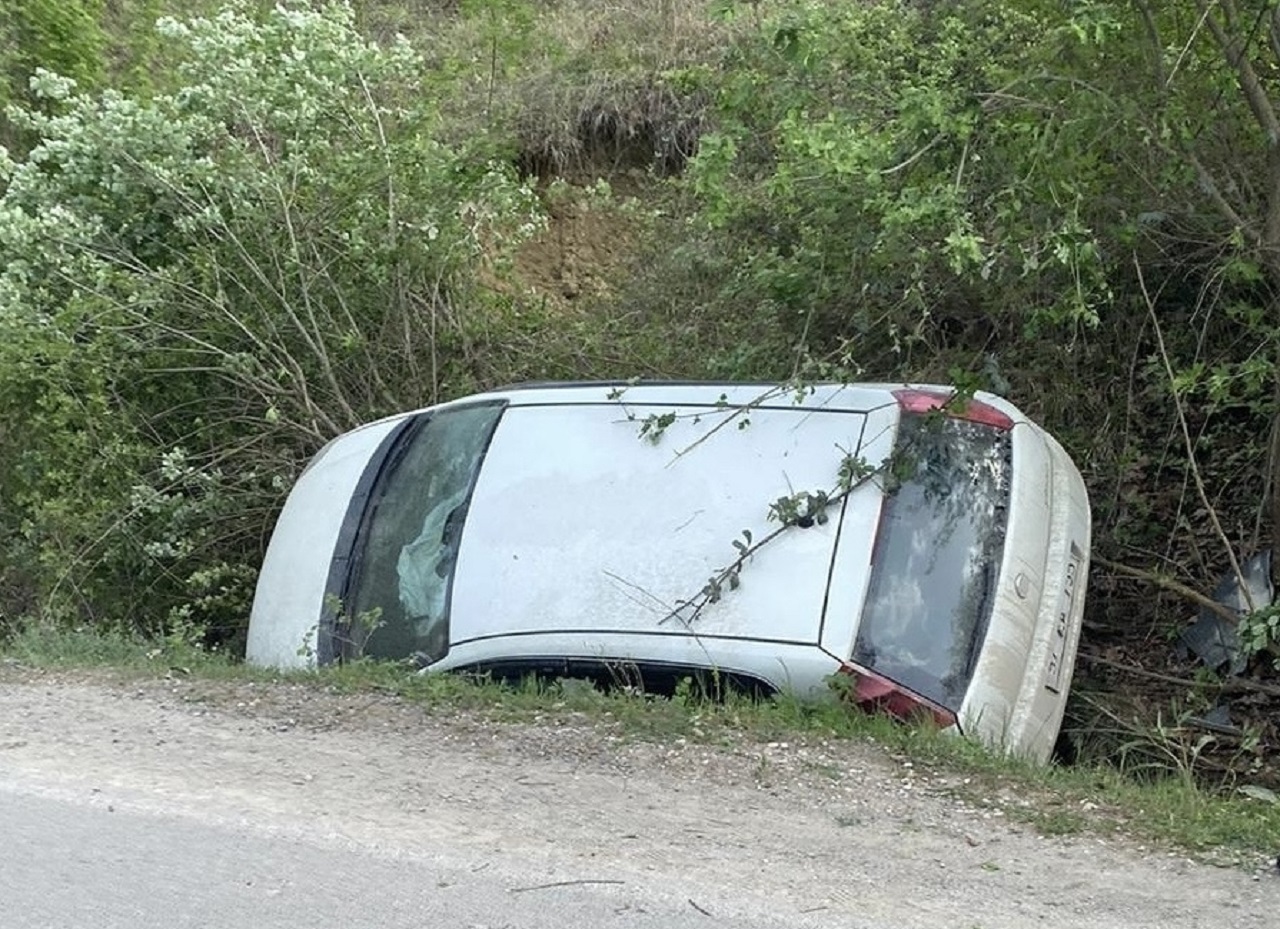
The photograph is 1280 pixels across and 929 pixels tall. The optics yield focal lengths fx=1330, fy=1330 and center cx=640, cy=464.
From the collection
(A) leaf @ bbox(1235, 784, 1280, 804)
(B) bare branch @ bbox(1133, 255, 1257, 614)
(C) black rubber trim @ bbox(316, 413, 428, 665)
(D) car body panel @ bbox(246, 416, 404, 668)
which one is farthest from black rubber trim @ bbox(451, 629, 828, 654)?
(B) bare branch @ bbox(1133, 255, 1257, 614)

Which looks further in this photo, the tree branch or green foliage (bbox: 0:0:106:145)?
green foliage (bbox: 0:0:106:145)

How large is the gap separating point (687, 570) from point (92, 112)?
19.1 feet

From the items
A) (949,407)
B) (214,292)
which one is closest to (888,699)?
(949,407)

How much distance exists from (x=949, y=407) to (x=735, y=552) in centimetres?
105

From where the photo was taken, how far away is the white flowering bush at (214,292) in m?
8.08

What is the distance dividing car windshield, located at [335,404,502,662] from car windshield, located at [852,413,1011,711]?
177cm

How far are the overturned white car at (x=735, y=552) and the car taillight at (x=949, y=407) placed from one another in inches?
0.5

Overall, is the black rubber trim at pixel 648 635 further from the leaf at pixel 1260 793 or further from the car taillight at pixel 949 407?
the leaf at pixel 1260 793

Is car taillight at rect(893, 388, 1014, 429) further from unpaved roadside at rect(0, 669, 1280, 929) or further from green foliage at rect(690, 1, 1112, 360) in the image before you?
unpaved roadside at rect(0, 669, 1280, 929)

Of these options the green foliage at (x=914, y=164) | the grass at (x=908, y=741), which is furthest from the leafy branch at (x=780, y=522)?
the green foliage at (x=914, y=164)

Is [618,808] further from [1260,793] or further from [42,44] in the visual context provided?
[42,44]

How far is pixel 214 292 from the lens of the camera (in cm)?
826

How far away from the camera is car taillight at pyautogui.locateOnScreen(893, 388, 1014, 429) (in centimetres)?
525

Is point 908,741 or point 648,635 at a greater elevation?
point 648,635
